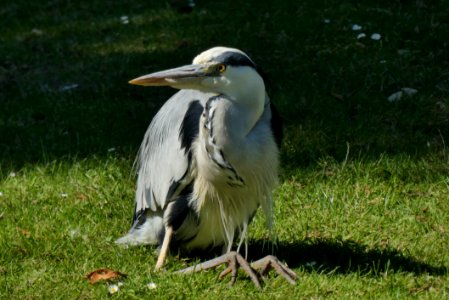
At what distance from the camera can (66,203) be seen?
5.82 metres

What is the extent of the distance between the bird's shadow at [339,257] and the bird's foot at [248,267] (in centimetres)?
22

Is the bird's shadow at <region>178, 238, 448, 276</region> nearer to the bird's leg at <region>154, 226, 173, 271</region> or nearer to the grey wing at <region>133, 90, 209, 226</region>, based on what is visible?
the bird's leg at <region>154, 226, 173, 271</region>

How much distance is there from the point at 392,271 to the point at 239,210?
84 cm

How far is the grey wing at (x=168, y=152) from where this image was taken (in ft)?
15.5

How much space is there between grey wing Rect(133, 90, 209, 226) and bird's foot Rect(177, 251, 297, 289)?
1.39ft

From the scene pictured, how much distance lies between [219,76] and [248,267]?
960mm

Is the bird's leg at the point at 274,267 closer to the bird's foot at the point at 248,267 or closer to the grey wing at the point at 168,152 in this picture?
the bird's foot at the point at 248,267

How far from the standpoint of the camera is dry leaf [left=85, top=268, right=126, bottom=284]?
4.59 m

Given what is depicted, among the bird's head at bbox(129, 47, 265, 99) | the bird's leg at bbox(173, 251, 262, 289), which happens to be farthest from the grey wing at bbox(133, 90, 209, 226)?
the bird's leg at bbox(173, 251, 262, 289)

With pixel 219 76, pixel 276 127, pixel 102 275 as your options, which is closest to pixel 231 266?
pixel 102 275

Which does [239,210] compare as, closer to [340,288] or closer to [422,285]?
[340,288]

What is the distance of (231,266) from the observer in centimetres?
461

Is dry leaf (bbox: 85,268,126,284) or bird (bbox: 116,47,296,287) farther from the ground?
bird (bbox: 116,47,296,287)

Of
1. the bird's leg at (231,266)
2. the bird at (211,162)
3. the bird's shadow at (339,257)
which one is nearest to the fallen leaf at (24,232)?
the bird at (211,162)
